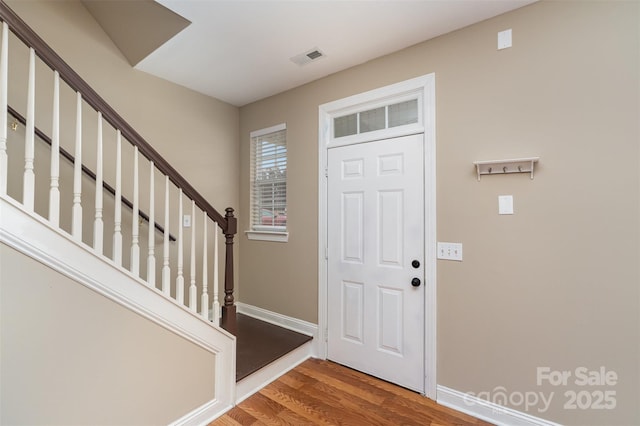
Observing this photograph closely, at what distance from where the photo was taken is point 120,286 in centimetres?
153

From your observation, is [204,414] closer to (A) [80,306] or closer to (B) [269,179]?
(A) [80,306]

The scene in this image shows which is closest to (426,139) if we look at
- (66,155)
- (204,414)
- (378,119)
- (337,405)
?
(378,119)

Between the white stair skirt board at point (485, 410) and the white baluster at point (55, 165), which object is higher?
the white baluster at point (55, 165)

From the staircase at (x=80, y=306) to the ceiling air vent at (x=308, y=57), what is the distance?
4.80 feet

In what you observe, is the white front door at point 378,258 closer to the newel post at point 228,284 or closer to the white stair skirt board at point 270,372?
the white stair skirt board at point 270,372

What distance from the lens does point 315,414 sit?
1.97 meters

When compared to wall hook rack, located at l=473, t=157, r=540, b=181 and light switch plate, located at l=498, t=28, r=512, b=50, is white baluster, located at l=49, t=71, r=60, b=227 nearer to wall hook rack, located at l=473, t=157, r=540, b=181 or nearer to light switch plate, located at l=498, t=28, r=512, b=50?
wall hook rack, located at l=473, t=157, r=540, b=181

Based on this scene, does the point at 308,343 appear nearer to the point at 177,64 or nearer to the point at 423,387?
the point at 423,387

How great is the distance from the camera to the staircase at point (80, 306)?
1.26 m

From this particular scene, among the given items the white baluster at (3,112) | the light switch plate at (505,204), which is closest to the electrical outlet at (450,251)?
the light switch plate at (505,204)

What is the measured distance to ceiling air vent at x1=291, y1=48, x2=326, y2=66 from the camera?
2.33 meters

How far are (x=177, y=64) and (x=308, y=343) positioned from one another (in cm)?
291

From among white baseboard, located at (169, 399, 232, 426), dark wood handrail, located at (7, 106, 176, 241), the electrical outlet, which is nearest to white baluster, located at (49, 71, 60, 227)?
dark wood handrail, located at (7, 106, 176, 241)

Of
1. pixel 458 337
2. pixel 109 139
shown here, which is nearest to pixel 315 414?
pixel 458 337
